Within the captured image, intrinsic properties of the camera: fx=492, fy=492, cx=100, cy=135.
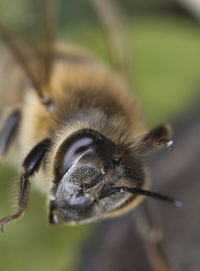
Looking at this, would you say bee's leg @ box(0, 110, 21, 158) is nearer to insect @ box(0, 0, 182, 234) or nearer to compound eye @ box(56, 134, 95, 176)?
insect @ box(0, 0, 182, 234)

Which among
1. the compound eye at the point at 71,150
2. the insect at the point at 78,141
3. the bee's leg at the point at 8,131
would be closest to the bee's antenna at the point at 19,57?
the insect at the point at 78,141

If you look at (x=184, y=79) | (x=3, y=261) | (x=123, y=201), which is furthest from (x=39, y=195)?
(x=184, y=79)

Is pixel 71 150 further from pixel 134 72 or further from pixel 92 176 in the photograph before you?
pixel 134 72

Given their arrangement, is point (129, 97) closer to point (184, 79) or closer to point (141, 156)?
point (141, 156)

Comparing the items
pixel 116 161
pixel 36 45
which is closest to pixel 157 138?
pixel 116 161

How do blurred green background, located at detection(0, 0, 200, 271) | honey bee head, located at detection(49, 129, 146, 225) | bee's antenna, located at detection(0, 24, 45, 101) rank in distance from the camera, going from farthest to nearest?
blurred green background, located at detection(0, 0, 200, 271) < bee's antenna, located at detection(0, 24, 45, 101) < honey bee head, located at detection(49, 129, 146, 225)

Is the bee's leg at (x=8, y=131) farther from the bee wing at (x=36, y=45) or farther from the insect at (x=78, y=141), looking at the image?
the bee wing at (x=36, y=45)

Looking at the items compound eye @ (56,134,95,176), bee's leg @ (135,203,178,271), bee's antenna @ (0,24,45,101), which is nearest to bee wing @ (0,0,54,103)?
bee's antenna @ (0,24,45,101)

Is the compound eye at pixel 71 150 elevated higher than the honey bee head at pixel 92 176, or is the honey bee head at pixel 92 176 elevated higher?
the compound eye at pixel 71 150

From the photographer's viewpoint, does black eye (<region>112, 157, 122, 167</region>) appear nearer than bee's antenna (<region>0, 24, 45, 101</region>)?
Yes
